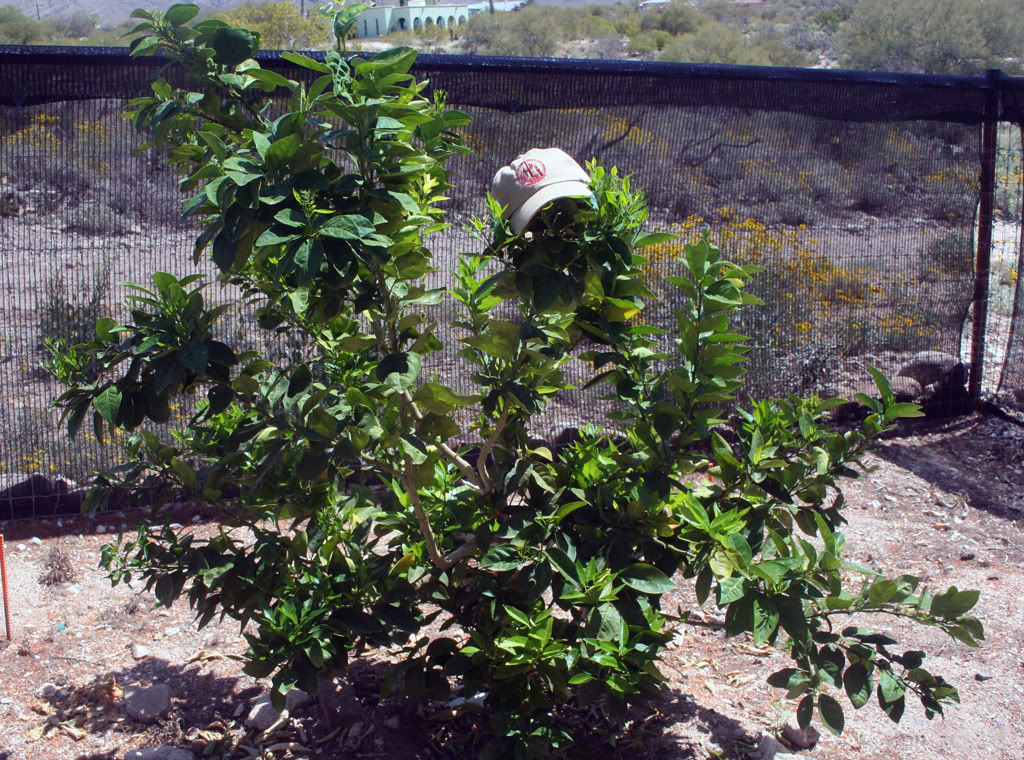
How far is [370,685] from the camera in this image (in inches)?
129

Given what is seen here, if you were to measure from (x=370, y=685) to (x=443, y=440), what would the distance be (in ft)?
3.90

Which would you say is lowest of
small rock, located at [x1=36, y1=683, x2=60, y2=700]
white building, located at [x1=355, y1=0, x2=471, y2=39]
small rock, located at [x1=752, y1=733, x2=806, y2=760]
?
small rock, located at [x1=36, y1=683, x2=60, y2=700]

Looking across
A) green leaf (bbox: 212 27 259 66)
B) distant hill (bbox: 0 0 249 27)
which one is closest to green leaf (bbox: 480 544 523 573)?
green leaf (bbox: 212 27 259 66)

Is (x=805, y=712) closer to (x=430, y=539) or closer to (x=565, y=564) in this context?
(x=565, y=564)

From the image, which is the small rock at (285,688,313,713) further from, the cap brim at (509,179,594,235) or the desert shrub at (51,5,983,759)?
the cap brim at (509,179,594,235)

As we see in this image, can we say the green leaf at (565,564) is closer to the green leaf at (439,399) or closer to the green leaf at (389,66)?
the green leaf at (439,399)

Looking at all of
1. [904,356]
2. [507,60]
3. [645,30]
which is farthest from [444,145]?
[645,30]

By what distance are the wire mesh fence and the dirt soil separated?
1.05 m

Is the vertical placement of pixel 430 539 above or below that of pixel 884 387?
below

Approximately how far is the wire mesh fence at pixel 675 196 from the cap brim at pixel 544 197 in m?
2.78

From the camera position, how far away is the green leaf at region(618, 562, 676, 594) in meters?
2.29

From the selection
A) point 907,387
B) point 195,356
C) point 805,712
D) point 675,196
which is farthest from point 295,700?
point 907,387

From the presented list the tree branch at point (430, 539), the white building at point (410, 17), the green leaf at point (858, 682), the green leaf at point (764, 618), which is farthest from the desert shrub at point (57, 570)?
the white building at point (410, 17)

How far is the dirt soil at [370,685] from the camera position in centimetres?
296
